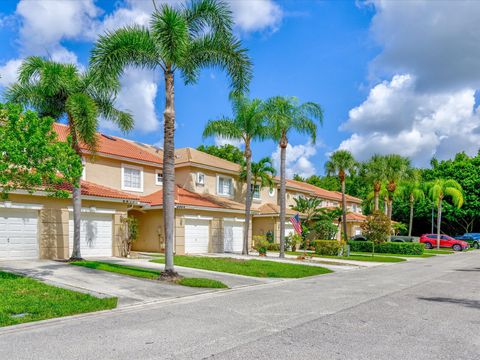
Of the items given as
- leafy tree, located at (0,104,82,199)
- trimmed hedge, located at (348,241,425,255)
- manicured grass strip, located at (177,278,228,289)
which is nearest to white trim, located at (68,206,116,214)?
leafy tree, located at (0,104,82,199)

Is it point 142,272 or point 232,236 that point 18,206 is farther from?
point 232,236

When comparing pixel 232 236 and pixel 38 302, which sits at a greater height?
pixel 38 302

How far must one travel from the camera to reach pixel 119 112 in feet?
65.1

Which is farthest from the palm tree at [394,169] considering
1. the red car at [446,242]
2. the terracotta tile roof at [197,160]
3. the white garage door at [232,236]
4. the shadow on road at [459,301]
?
the shadow on road at [459,301]

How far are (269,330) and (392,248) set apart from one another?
102ft

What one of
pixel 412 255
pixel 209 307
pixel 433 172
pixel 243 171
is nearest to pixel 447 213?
pixel 433 172

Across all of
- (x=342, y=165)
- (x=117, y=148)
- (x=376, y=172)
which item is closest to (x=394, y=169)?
(x=376, y=172)

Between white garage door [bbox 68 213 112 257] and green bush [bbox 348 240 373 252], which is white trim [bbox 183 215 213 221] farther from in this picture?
green bush [bbox 348 240 373 252]

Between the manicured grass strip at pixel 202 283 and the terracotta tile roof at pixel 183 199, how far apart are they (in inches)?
399

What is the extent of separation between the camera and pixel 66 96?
58.6 ft

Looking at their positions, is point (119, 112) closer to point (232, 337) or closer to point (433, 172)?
point (232, 337)

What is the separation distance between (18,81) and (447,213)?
54715 millimetres

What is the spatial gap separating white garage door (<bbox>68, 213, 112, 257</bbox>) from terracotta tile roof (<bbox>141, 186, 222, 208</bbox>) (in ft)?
Answer: 10.8

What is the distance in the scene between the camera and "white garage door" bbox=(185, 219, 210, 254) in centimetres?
2569
